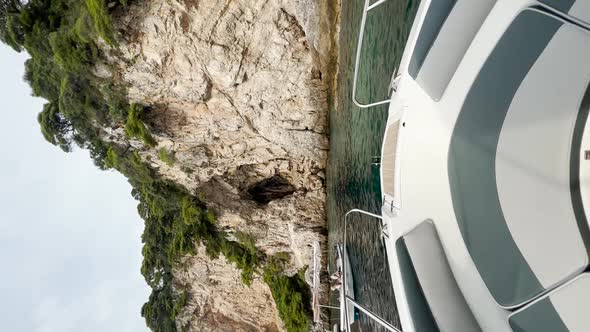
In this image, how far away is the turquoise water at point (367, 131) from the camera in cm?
482

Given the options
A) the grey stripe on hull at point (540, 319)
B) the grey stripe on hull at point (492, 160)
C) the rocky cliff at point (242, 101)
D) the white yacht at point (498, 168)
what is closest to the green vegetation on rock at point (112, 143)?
the rocky cliff at point (242, 101)

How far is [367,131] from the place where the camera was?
18.9 feet

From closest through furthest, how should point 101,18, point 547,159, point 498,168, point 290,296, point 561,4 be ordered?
point 561,4
point 547,159
point 498,168
point 101,18
point 290,296

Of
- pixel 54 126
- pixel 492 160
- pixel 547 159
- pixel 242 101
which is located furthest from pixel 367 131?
pixel 54 126

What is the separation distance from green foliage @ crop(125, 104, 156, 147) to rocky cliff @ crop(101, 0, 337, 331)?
33 centimetres

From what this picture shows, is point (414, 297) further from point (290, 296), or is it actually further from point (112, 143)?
point (112, 143)

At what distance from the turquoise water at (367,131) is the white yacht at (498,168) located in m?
2.01

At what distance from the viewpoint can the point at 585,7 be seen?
5.23 feet

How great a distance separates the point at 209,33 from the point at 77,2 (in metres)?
3.60

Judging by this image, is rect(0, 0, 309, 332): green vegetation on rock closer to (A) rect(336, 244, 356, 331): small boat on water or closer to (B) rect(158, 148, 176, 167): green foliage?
(B) rect(158, 148, 176, 167): green foliage

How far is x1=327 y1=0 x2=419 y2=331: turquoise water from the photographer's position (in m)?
4.82

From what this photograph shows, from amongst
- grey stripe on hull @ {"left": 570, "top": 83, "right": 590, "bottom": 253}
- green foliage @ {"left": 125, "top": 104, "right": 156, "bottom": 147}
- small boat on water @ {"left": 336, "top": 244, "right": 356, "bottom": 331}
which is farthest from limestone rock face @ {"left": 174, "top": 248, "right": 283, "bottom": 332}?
grey stripe on hull @ {"left": 570, "top": 83, "right": 590, "bottom": 253}

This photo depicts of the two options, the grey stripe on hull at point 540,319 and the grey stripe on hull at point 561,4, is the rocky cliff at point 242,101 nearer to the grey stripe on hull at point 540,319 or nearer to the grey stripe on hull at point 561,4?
the grey stripe on hull at point 561,4

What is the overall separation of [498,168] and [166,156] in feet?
34.3
